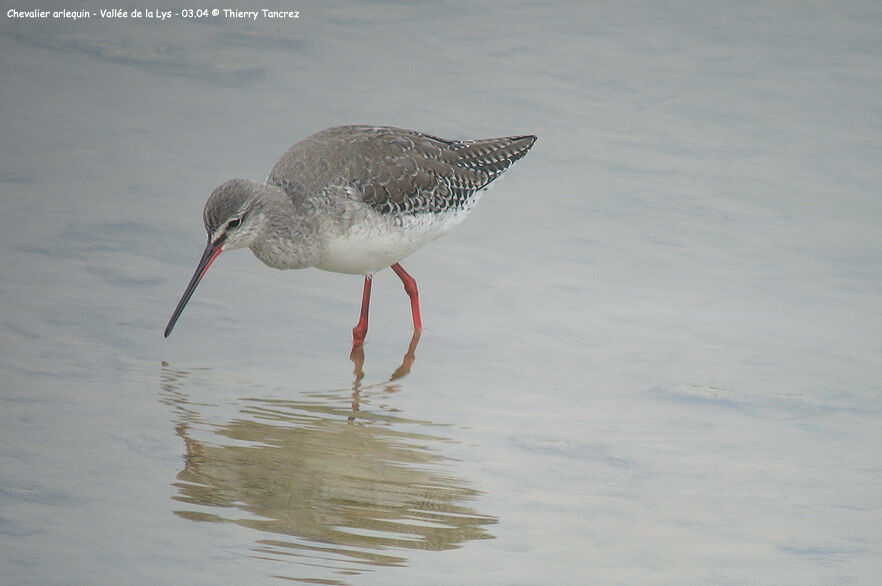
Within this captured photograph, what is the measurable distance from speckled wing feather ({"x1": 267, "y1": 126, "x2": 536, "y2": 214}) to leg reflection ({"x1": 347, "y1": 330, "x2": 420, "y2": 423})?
3.09ft

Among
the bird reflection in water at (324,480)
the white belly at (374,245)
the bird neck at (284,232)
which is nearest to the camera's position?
the bird reflection in water at (324,480)

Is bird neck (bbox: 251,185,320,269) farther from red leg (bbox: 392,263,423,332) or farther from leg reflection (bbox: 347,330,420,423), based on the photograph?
red leg (bbox: 392,263,423,332)

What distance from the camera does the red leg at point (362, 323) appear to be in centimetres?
823

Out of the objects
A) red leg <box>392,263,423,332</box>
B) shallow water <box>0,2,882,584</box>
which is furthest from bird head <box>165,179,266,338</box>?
red leg <box>392,263,423,332</box>

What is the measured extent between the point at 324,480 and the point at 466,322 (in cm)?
282

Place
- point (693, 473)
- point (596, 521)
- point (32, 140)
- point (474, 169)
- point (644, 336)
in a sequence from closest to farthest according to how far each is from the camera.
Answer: point (596, 521), point (693, 473), point (644, 336), point (474, 169), point (32, 140)

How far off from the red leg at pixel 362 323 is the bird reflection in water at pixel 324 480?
766mm

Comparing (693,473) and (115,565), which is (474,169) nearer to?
(693,473)

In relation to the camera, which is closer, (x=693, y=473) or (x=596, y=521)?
(x=596, y=521)

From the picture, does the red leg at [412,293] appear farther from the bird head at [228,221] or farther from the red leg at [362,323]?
the bird head at [228,221]

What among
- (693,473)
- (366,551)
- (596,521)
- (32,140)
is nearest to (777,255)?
(693,473)

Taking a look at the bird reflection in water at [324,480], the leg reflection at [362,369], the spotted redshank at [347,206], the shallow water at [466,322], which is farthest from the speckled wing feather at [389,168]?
the bird reflection in water at [324,480]

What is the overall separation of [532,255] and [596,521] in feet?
13.4

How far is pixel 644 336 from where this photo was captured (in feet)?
28.1
